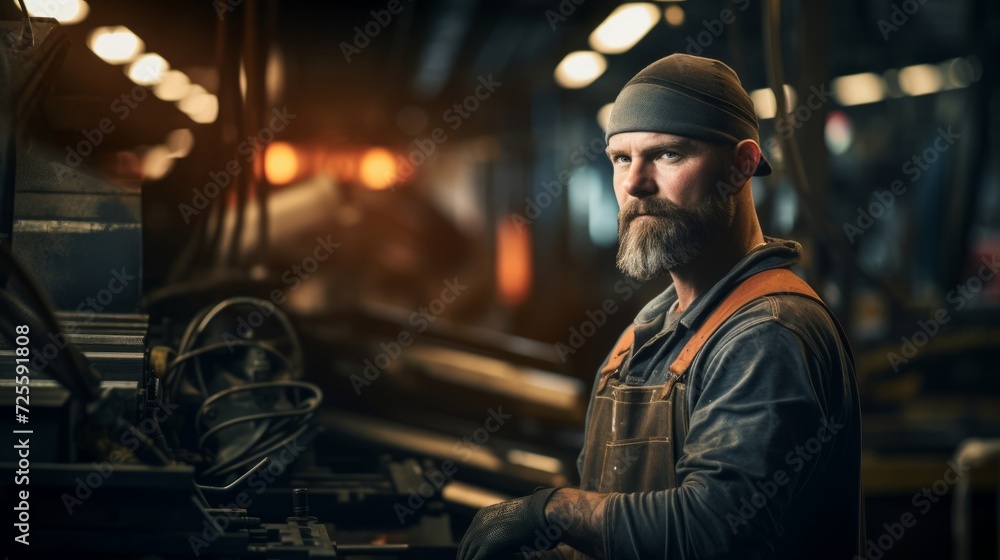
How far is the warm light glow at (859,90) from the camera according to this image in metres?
9.27

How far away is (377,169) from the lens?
9.51 metres

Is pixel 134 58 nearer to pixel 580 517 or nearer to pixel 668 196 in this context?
pixel 668 196

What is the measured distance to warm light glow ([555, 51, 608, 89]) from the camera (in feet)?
27.5

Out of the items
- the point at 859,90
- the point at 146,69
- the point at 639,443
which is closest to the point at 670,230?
the point at 639,443

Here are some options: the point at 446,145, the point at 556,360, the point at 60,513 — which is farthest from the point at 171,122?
the point at 446,145

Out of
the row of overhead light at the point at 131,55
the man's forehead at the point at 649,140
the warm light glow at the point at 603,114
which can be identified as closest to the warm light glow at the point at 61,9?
the row of overhead light at the point at 131,55

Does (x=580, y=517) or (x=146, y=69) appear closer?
(x=580, y=517)

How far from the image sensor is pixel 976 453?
149 inches

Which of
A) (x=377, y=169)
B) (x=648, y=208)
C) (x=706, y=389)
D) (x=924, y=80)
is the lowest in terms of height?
(x=706, y=389)

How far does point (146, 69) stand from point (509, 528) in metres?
3.53

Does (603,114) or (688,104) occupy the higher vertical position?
(603,114)

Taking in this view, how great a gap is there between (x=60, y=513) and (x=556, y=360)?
462cm

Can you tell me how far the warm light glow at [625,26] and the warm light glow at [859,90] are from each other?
271cm

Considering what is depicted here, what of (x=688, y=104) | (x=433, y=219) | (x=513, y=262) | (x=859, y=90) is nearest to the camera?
(x=688, y=104)
